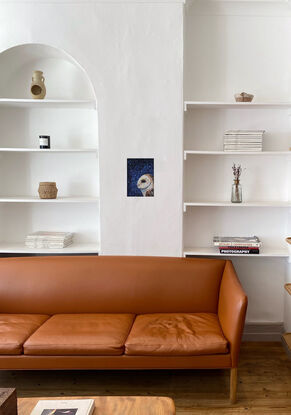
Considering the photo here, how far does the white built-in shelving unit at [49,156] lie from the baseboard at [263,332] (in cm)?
152

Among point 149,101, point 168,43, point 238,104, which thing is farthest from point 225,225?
point 168,43

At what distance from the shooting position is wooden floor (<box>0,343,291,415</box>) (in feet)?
7.97

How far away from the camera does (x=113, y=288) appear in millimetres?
2973

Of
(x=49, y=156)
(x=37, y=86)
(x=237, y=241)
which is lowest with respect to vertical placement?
(x=237, y=241)

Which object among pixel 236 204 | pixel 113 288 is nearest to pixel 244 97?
pixel 236 204

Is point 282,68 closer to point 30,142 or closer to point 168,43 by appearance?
point 168,43

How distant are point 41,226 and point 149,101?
4.73 feet

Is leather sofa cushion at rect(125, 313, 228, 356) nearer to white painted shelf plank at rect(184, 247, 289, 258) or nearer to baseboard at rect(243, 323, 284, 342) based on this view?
white painted shelf plank at rect(184, 247, 289, 258)

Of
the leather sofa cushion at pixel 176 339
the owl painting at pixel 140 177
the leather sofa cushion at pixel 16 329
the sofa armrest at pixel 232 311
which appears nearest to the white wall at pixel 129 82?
the owl painting at pixel 140 177

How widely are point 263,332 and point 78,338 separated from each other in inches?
68.6

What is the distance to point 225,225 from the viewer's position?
337cm

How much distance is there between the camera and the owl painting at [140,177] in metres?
3.09

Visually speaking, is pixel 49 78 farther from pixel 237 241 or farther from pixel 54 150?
pixel 237 241

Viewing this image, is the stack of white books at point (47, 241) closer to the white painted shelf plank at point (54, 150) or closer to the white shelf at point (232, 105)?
the white painted shelf plank at point (54, 150)
